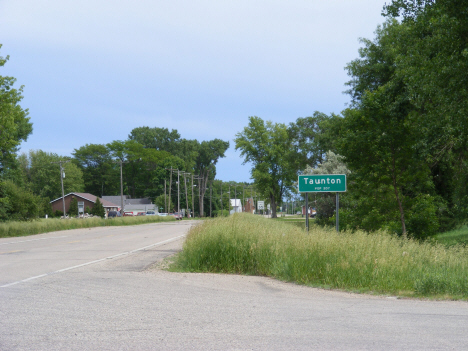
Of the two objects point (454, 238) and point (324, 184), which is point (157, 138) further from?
point (324, 184)

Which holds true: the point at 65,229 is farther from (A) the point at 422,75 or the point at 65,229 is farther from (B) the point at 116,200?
(B) the point at 116,200

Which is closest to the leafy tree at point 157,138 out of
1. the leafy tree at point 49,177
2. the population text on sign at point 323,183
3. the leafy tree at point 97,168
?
the leafy tree at point 97,168

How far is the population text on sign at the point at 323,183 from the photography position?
16.0m

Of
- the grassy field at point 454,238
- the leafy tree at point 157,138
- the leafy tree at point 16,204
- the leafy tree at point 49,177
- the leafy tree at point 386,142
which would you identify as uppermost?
the leafy tree at point 157,138

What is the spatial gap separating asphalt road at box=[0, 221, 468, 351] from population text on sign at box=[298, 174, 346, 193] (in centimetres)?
583

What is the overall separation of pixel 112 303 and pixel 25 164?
124 metres

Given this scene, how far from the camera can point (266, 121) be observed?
86.1 metres

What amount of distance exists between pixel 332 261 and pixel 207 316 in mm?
4680

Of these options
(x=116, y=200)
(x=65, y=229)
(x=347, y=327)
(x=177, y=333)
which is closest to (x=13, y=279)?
(x=177, y=333)

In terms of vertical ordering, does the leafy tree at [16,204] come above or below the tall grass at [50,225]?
above

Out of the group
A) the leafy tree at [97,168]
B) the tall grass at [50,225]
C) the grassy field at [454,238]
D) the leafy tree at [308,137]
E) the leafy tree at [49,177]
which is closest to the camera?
the grassy field at [454,238]

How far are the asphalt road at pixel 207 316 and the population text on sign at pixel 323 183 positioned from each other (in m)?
5.83

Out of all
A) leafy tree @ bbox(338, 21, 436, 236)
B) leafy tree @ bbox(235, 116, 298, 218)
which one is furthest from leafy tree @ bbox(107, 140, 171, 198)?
leafy tree @ bbox(338, 21, 436, 236)

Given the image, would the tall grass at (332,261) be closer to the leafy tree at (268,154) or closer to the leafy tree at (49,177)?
the leafy tree at (268,154)
